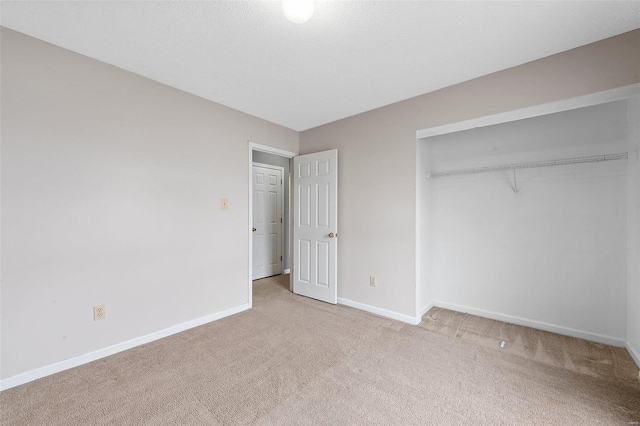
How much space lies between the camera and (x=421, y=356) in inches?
86.7

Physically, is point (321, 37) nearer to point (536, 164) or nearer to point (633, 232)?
point (536, 164)

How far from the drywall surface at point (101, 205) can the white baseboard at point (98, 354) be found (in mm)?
40

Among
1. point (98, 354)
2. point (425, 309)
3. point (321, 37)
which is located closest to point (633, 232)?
point (425, 309)

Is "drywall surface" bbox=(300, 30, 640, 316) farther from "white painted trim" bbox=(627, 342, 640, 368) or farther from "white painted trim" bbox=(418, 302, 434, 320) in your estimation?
"white painted trim" bbox=(627, 342, 640, 368)

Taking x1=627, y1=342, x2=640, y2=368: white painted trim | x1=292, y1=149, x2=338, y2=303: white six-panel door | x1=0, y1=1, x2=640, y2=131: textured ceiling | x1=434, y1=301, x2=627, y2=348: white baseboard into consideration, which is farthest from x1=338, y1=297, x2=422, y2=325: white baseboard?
x1=0, y1=1, x2=640, y2=131: textured ceiling

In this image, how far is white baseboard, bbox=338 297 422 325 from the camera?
2.85m

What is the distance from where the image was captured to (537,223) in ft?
8.82

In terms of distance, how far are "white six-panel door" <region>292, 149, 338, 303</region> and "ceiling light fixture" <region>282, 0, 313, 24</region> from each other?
197cm

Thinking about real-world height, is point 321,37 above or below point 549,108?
above

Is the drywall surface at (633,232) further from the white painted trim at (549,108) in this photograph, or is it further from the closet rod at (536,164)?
the white painted trim at (549,108)

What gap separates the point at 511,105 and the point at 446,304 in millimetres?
2321

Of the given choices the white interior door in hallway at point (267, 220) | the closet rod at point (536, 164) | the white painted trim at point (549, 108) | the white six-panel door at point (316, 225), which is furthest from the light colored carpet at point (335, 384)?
the white interior door in hallway at point (267, 220)

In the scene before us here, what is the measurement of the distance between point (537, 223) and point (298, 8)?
9.70 feet

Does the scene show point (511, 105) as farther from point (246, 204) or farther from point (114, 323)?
point (114, 323)
